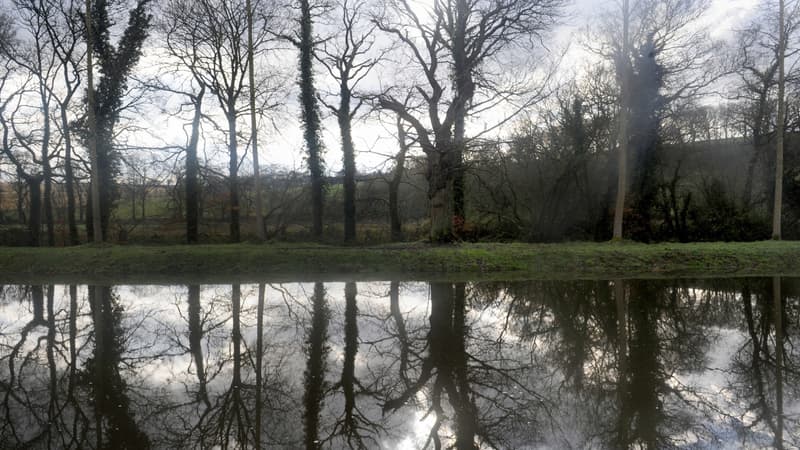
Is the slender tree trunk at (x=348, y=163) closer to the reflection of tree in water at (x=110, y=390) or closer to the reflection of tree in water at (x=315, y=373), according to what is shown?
the reflection of tree in water at (x=315, y=373)

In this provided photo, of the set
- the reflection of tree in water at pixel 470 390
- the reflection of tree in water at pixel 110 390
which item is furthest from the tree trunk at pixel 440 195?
the reflection of tree in water at pixel 110 390

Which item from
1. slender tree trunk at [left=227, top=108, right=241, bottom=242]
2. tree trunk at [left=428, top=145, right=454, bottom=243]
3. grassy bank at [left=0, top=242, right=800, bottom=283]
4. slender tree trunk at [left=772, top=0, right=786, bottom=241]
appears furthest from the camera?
slender tree trunk at [left=227, top=108, right=241, bottom=242]

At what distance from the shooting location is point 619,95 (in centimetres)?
2342

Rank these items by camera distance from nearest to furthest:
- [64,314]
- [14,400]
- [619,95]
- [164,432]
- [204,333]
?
[164,432] → [14,400] → [204,333] → [64,314] → [619,95]

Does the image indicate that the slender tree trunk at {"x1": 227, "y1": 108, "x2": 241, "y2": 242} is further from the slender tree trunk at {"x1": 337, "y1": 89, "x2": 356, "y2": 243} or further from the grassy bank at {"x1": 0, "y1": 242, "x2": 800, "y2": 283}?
the grassy bank at {"x1": 0, "y1": 242, "x2": 800, "y2": 283}

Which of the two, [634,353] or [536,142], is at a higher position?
[536,142]

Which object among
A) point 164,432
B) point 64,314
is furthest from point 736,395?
point 64,314

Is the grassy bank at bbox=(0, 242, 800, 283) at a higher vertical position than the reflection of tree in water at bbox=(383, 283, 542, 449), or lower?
higher

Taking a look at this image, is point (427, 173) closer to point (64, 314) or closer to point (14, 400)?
point (64, 314)

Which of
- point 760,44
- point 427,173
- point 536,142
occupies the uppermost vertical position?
point 760,44

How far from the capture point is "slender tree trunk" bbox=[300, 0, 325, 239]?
24562 mm

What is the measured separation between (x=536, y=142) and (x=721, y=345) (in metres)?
18.0

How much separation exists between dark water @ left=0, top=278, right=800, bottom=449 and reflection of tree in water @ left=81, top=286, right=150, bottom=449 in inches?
0.8

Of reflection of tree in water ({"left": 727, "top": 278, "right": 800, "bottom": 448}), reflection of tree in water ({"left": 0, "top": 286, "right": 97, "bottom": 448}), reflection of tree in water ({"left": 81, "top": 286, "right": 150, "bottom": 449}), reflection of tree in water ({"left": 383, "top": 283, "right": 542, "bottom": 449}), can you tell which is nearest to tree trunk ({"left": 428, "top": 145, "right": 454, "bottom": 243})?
reflection of tree in water ({"left": 727, "top": 278, "right": 800, "bottom": 448})
